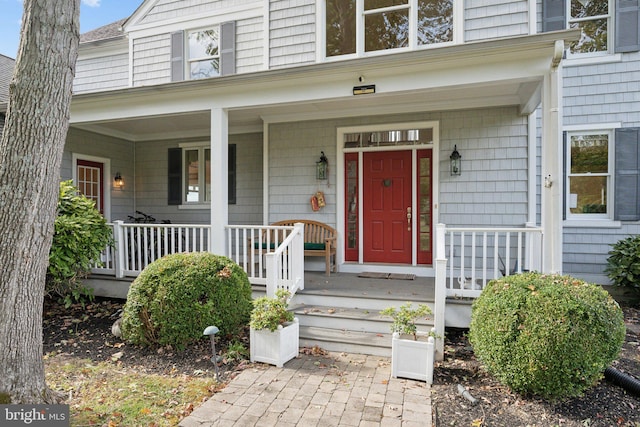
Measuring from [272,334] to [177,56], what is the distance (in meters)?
6.47

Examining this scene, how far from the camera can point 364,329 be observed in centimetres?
416

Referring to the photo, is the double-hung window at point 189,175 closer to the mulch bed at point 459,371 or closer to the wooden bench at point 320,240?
the wooden bench at point 320,240

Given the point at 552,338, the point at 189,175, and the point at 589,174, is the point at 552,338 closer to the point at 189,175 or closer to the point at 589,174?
the point at 589,174

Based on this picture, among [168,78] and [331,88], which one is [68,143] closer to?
[168,78]

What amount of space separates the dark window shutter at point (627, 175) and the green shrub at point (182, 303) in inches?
225

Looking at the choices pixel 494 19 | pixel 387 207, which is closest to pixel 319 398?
pixel 387 207

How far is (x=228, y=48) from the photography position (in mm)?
7391

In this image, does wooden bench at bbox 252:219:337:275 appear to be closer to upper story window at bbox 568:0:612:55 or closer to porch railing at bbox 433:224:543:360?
porch railing at bbox 433:224:543:360

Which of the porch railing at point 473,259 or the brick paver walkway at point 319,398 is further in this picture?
the porch railing at point 473,259

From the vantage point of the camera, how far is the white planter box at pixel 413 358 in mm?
3287

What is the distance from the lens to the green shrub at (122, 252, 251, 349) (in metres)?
3.91

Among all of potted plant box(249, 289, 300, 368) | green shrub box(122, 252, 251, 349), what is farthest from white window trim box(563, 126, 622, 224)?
green shrub box(122, 252, 251, 349)

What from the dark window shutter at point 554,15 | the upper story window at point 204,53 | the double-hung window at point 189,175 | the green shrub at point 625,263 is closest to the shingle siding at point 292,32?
the upper story window at point 204,53

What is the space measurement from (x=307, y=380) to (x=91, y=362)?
89.4 inches
